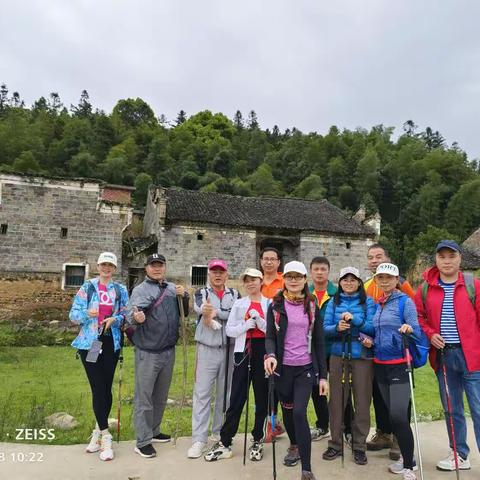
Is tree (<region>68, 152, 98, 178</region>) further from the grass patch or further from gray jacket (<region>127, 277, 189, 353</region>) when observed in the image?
gray jacket (<region>127, 277, 189, 353</region>)

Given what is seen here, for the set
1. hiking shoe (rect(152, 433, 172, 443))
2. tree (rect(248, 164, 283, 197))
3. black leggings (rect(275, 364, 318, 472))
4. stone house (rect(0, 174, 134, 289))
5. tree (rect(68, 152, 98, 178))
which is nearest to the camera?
black leggings (rect(275, 364, 318, 472))

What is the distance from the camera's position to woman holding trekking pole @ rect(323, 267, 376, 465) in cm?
398

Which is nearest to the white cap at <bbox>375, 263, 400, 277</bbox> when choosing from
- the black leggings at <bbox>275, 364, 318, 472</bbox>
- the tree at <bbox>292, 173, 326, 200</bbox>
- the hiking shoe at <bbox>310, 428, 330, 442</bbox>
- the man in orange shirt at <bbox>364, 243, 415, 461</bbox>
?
the man in orange shirt at <bbox>364, 243, 415, 461</bbox>

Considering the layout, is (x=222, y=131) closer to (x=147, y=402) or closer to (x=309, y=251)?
(x=309, y=251)

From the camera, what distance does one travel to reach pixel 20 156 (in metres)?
35.5

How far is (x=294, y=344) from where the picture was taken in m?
3.81

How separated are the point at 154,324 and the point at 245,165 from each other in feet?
143

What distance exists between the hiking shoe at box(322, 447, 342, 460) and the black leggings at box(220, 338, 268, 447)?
66 centimetres

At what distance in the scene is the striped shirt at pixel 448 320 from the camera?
386 centimetres

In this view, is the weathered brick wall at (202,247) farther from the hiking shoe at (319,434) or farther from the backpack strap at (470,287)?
the backpack strap at (470,287)

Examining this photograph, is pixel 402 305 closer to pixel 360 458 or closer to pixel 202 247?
pixel 360 458

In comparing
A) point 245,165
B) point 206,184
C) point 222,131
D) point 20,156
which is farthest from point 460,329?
point 222,131

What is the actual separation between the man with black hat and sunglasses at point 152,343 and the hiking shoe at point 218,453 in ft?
1.89

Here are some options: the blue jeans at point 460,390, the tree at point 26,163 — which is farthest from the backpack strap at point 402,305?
the tree at point 26,163
